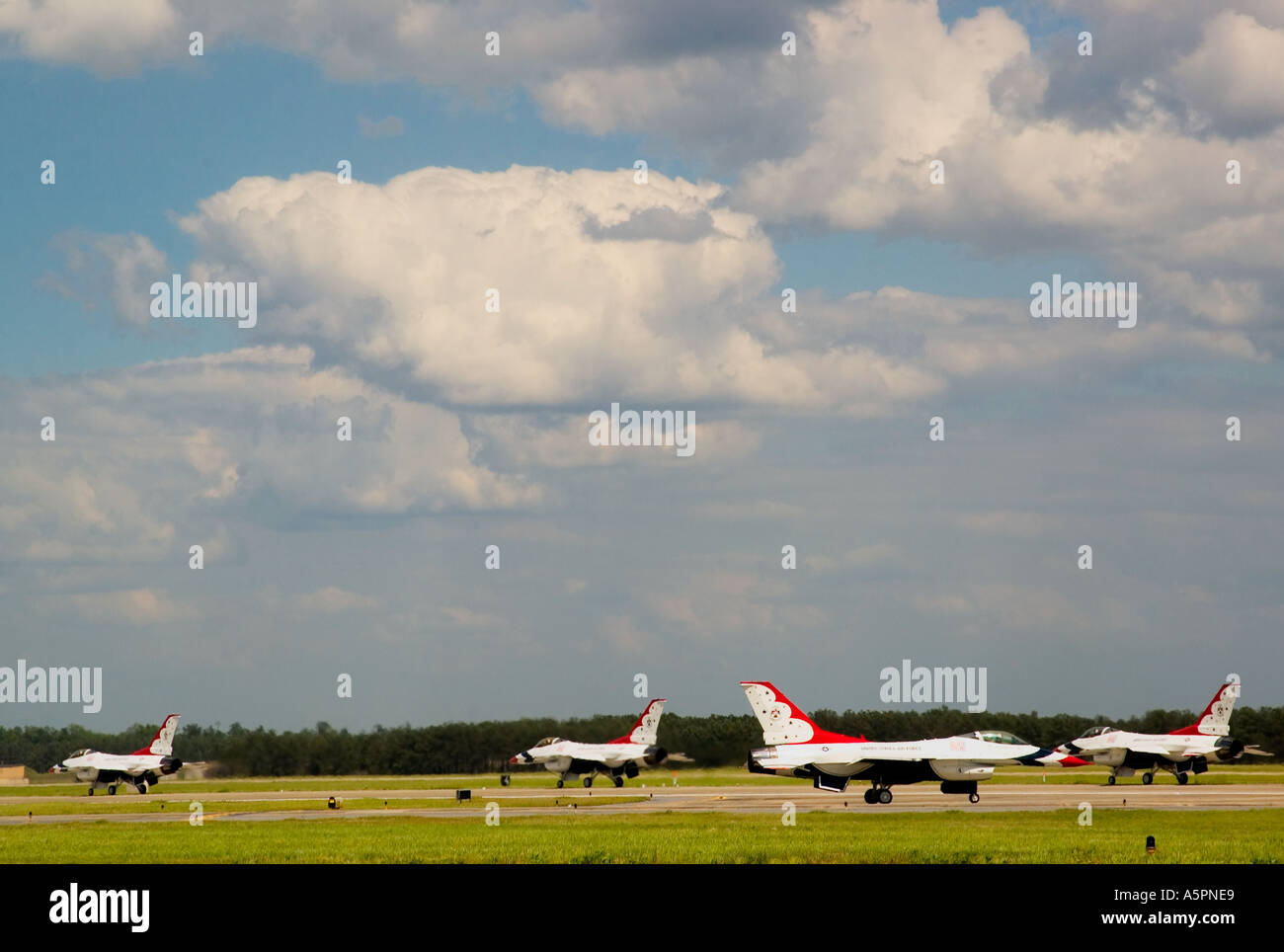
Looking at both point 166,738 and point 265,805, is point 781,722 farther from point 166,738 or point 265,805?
point 166,738

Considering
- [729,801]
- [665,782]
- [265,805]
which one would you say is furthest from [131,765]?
[729,801]

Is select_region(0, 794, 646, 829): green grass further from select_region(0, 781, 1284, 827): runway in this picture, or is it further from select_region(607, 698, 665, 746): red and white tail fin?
select_region(607, 698, 665, 746): red and white tail fin

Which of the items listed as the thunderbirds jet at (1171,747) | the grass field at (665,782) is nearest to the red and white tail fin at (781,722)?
the grass field at (665,782)

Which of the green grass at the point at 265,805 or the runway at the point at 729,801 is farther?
the green grass at the point at 265,805

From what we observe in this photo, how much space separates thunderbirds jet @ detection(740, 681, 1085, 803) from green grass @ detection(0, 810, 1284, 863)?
15.2 feet

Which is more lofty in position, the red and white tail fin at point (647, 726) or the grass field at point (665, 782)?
the red and white tail fin at point (647, 726)

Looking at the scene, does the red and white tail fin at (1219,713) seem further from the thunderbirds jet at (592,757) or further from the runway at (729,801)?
the thunderbirds jet at (592,757)

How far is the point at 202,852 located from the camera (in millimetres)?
34375

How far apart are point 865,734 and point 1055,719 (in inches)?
1049

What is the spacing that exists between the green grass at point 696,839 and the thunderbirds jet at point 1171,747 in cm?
2482

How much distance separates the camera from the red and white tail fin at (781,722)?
5216 cm

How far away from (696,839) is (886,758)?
1693cm
